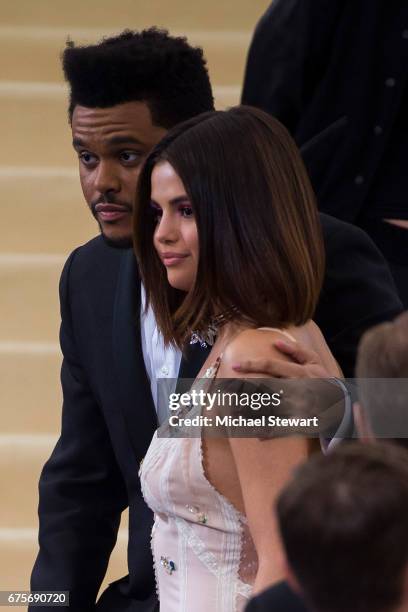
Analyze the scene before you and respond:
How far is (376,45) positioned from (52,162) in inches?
82.3

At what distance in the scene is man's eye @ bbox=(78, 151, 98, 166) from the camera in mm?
2956

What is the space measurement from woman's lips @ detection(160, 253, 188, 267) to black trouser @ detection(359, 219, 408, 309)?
649mm

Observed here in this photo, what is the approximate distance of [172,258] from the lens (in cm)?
247

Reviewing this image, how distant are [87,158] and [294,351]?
84cm

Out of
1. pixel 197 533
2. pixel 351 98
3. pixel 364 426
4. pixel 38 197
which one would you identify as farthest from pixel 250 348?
pixel 38 197

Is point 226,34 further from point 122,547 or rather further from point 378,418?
point 378,418

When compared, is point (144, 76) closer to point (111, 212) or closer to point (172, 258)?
point (111, 212)

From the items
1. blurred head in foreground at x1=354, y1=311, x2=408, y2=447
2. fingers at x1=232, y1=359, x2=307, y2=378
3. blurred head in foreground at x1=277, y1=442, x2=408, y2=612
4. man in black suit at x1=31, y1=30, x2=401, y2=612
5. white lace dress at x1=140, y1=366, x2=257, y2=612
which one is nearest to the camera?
blurred head in foreground at x1=277, y1=442, x2=408, y2=612

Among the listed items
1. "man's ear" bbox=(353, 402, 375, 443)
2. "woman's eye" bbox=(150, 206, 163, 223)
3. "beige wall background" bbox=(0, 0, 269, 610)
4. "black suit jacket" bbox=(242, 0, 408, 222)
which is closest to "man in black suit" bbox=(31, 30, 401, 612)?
"black suit jacket" bbox=(242, 0, 408, 222)

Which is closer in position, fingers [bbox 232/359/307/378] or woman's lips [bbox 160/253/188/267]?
fingers [bbox 232/359/307/378]

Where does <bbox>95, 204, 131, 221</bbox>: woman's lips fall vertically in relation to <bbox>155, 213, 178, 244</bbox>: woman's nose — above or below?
below

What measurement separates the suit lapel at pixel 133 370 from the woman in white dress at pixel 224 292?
33cm

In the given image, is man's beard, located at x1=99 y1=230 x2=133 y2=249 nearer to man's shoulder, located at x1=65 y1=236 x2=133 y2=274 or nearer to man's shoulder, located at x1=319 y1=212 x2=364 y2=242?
man's shoulder, located at x1=65 y1=236 x2=133 y2=274

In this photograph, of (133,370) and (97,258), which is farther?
(97,258)
